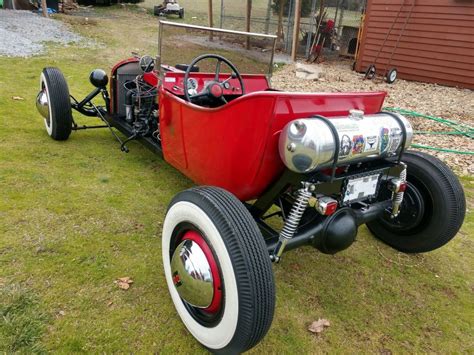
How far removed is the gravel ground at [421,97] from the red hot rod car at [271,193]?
248cm

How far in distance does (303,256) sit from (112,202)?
5.45ft

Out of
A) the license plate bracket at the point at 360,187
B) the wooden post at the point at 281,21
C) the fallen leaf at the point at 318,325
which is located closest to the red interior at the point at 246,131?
the license plate bracket at the point at 360,187

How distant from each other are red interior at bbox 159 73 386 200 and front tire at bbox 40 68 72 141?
175cm

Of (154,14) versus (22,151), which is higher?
(154,14)

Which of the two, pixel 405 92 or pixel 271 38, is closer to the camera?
pixel 271 38

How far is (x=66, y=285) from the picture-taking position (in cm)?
230

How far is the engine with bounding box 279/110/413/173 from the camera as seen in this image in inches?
74.0

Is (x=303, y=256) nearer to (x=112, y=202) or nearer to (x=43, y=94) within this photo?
(x=112, y=202)

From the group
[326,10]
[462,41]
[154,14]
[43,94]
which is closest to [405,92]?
[462,41]

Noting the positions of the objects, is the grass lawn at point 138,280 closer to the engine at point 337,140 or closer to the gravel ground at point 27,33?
the engine at point 337,140

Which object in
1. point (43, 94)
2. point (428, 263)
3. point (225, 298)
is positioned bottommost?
point (428, 263)

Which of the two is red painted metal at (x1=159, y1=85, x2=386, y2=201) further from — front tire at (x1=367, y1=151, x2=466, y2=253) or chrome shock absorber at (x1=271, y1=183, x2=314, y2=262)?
front tire at (x1=367, y1=151, x2=466, y2=253)

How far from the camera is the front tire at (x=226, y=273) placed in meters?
1.67

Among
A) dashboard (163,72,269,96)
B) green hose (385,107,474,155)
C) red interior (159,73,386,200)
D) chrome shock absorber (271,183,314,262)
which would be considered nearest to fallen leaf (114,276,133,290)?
red interior (159,73,386,200)
